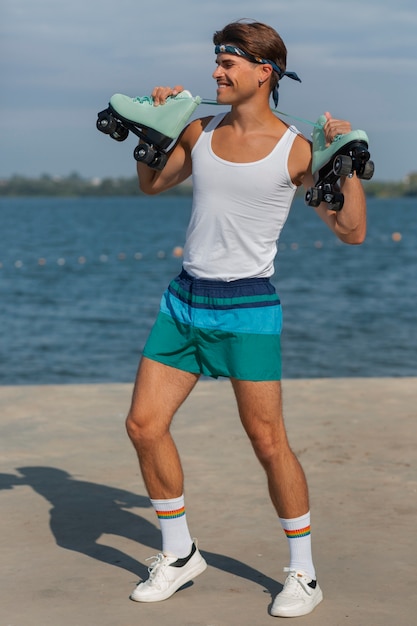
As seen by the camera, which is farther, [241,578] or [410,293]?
[410,293]

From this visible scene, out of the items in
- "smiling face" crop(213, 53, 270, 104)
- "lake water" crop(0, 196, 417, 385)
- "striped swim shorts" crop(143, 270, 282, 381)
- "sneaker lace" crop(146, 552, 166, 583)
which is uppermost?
"smiling face" crop(213, 53, 270, 104)

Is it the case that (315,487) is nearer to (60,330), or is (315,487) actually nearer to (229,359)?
(229,359)

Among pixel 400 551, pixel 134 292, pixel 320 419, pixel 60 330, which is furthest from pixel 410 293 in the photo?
pixel 400 551

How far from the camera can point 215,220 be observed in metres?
4.18

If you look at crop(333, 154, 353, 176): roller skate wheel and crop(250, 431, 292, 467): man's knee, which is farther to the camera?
crop(250, 431, 292, 467): man's knee

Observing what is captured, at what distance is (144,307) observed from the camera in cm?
2734

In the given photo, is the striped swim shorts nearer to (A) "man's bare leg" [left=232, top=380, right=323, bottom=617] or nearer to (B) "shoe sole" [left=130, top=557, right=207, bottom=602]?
(A) "man's bare leg" [left=232, top=380, right=323, bottom=617]

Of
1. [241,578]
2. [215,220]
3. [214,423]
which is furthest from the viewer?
[214,423]

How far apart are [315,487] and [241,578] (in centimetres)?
139

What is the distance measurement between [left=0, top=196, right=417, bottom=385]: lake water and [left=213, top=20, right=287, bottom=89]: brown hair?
1229 centimetres

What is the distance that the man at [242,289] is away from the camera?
4168mm

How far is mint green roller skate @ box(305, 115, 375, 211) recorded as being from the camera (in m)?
3.96

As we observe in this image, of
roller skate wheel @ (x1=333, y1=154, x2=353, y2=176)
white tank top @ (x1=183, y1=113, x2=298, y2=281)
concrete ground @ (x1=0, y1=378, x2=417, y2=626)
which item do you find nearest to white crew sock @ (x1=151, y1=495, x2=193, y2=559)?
concrete ground @ (x1=0, y1=378, x2=417, y2=626)

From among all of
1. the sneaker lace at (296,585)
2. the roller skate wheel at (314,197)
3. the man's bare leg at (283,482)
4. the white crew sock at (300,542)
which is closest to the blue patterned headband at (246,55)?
the roller skate wheel at (314,197)
